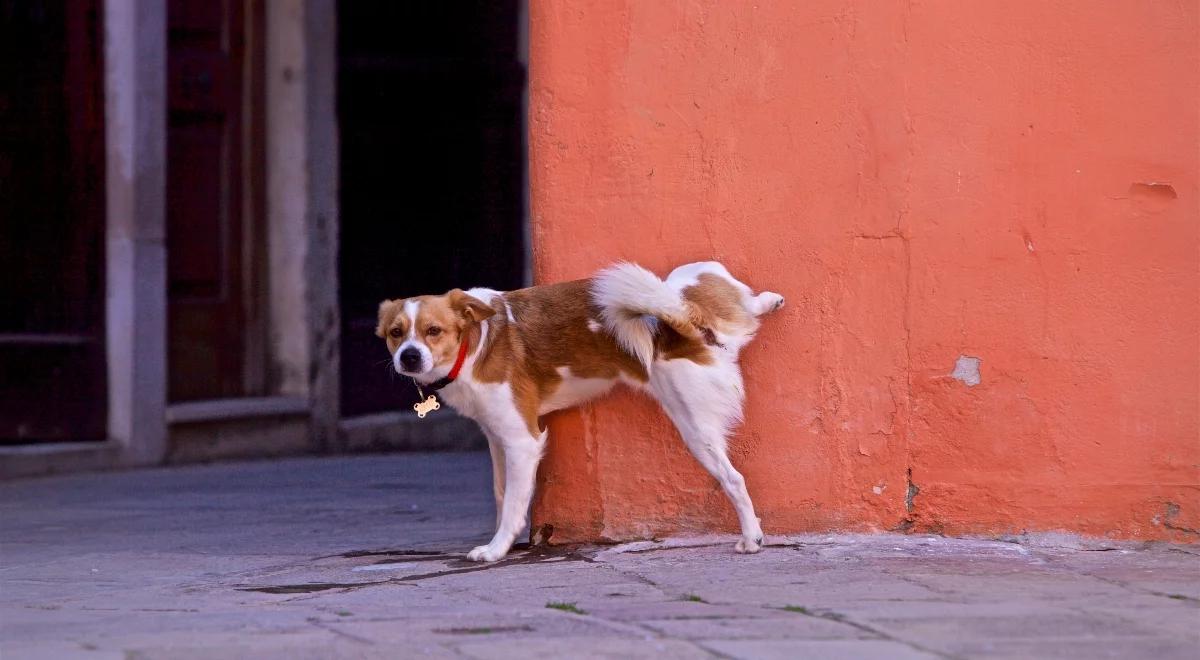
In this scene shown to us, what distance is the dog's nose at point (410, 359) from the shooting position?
5.99 meters

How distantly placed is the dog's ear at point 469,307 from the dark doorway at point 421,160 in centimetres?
487

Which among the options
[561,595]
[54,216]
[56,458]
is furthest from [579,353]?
[54,216]

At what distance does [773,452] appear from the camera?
6.05 m

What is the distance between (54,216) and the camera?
9938 millimetres

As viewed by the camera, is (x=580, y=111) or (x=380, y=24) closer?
(x=580, y=111)

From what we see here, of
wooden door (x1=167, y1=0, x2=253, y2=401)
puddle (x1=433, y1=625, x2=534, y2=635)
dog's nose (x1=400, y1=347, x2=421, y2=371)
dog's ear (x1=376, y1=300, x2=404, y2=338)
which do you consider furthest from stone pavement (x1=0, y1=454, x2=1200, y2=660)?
wooden door (x1=167, y1=0, x2=253, y2=401)

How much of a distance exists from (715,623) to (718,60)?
7.31ft

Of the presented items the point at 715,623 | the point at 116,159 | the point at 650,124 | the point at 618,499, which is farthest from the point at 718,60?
the point at 116,159

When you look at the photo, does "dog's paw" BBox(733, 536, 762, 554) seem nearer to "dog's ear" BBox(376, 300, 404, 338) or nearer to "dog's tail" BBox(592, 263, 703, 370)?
"dog's tail" BBox(592, 263, 703, 370)

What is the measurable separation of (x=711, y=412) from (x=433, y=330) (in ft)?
3.29

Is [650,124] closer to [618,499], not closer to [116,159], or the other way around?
[618,499]

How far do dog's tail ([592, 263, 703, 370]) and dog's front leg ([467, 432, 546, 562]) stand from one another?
0.51m

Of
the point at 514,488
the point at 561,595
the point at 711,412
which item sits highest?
the point at 711,412

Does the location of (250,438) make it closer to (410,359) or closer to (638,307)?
(410,359)
